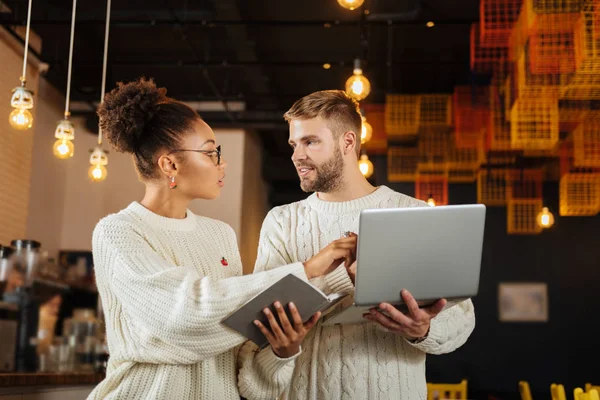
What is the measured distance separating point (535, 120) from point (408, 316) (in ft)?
14.9

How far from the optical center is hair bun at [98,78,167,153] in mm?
2180

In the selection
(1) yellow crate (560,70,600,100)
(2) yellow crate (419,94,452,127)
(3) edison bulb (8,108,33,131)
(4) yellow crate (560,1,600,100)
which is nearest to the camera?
(4) yellow crate (560,1,600,100)

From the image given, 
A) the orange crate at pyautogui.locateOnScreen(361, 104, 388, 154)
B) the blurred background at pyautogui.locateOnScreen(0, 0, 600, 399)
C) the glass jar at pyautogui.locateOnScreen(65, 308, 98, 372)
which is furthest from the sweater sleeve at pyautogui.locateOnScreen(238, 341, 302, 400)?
the orange crate at pyautogui.locateOnScreen(361, 104, 388, 154)

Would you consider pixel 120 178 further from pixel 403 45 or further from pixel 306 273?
pixel 306 273

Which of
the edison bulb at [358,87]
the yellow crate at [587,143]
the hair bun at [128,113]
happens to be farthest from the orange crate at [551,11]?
the hair bun at [128,113]

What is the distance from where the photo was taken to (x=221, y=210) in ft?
37.1

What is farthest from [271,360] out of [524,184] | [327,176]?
[524,184]

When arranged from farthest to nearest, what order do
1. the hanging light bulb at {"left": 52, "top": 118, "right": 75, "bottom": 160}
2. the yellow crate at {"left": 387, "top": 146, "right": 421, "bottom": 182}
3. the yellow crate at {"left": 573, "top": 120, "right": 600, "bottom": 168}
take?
the yellow crate at {"left": 387, "top": 146, "right": 421, "bottom": 182}, the yellow crate at {"left": 573, "top": 120, "right": 600, "bottom": 168}, the hanging light bulb at {"left": 52, "top": 118, "right": 75, "bottom": 160}

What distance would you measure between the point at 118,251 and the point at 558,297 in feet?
33.7

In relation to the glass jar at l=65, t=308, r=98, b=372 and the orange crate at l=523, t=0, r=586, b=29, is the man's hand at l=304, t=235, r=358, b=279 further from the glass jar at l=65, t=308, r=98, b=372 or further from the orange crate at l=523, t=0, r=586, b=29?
the glass jar at l=65, t=308, r=98, b=372

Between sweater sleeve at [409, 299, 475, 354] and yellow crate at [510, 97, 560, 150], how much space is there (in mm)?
4038

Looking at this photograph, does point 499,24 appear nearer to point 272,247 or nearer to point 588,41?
point 588,41

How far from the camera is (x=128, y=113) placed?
2.18 meters

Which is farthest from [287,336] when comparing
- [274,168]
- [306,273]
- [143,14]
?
[274,168]
